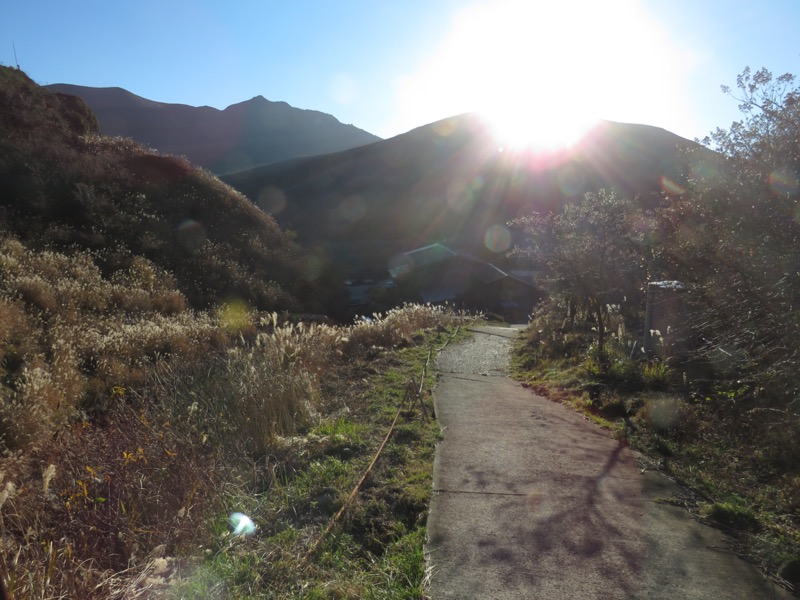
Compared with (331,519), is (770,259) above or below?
above

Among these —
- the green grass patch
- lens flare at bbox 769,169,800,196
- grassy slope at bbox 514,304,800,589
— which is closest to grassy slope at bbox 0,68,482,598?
the green grass patch

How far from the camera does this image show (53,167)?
19531 mm

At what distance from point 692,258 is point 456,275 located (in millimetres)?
42072

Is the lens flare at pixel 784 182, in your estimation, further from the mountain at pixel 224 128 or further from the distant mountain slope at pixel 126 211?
the mountain at pixel 224 128

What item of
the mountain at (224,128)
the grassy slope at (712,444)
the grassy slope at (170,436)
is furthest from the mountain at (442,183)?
the grassy slope at (712,444)

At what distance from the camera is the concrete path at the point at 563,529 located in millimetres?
3268

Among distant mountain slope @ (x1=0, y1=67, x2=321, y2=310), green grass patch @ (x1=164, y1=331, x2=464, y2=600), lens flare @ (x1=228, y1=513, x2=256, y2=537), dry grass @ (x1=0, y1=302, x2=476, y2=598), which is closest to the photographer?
dry grass @ (x1=0, y1=302, x2=476, y2=598)

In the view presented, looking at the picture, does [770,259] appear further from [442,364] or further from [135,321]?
[135,321]

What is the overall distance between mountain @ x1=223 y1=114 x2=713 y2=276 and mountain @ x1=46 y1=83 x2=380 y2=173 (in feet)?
98.8

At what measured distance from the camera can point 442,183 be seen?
3223 inches

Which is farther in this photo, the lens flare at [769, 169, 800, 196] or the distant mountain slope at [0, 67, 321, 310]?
the distant mountain slope at [0, 67, 321, 310]

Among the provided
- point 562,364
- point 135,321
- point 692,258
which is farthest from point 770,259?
point 135,321

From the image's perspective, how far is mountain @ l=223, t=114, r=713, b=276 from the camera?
72.0 m

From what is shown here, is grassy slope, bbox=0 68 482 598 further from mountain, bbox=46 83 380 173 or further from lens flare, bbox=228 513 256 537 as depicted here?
mountain, bbox=46 83 380 173
